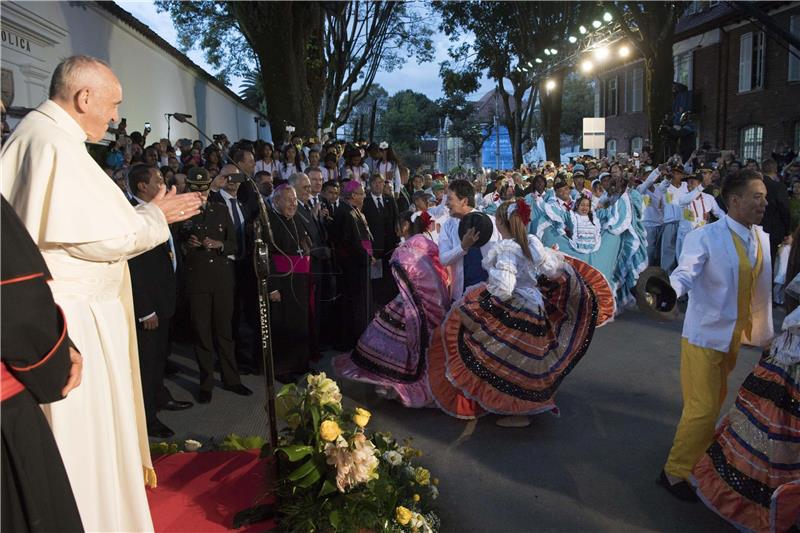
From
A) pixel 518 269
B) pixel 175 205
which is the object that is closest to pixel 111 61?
pixel 518 269

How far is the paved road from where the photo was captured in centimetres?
386

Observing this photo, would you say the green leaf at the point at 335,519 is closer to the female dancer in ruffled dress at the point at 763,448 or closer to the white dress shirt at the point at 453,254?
the female dancer in ruffled dress at the point at 763,448

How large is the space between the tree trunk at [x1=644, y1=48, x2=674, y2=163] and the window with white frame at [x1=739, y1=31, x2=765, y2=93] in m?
8.53

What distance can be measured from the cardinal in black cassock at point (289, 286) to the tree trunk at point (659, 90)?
14563mm

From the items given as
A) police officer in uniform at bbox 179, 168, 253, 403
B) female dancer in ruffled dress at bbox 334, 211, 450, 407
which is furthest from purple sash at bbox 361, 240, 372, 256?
police officer in uniform at bbox 179, 168, 253, 403

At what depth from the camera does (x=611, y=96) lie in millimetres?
39875

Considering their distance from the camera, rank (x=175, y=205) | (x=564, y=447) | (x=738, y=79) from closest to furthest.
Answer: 1. (x=175, y=205)
2. (x=564, y=447)
3. (x=738, y=79)

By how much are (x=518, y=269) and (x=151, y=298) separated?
2741 millimetres

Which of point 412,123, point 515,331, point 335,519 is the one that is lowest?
point 335,519

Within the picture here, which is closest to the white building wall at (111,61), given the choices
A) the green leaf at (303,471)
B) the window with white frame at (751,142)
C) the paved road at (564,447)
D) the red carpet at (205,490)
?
the paved road at (564,447)

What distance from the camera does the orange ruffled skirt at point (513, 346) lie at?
5.10 meters

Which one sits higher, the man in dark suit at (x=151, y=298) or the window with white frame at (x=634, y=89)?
the window with white frame at (x=634, y=89)

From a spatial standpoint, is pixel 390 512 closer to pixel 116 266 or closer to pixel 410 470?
pixel 410 470

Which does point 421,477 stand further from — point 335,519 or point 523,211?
point 523,211
